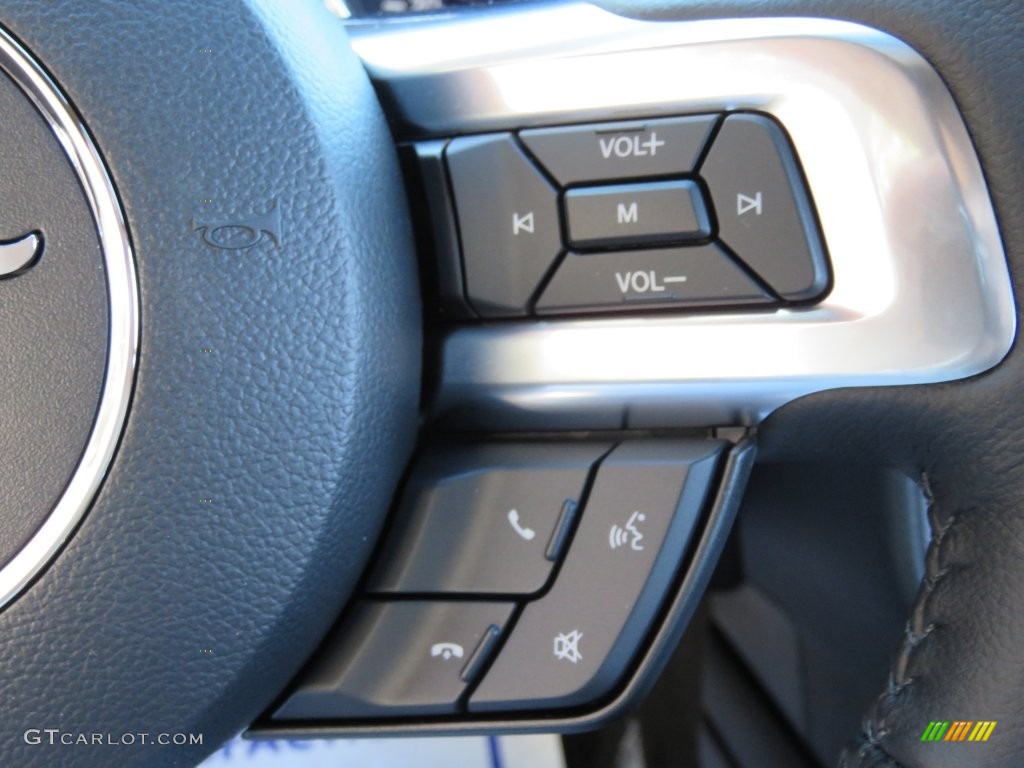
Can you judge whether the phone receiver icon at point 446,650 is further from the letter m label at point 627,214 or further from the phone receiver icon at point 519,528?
the letter m label at point 627,214

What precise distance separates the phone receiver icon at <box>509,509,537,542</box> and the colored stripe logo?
0.24 meters

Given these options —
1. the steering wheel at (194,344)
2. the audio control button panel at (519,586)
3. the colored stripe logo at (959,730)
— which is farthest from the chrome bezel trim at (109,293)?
the colored stripe logo at (959,730)

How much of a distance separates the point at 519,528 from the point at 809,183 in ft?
0.80

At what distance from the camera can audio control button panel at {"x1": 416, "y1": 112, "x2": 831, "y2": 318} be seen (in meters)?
0.51

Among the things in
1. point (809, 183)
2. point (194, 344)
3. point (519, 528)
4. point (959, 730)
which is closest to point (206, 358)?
Answer: point (194, 344)

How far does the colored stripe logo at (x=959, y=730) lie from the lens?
52 cm

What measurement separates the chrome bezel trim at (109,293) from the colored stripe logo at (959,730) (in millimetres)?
460

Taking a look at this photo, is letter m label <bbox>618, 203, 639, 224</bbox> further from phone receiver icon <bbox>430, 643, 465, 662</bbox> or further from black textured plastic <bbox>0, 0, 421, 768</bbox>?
phone receiver icon <bbox>430, 643, 465, 662</bbox>

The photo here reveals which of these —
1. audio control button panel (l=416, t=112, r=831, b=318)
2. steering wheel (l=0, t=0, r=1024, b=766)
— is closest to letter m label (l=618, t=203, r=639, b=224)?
audio control button panel (l=416, t=112, r=831, b=318)

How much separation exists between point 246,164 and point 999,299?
0.38 metres

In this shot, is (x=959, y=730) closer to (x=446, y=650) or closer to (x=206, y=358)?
(x=446, y=650)

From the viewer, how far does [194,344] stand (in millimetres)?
474

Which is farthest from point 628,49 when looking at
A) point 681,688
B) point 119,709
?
point 681,688

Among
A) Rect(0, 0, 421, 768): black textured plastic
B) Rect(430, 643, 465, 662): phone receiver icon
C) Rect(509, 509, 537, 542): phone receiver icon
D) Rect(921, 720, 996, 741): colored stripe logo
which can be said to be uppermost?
Rect(0, 0, 421, 768): black textured plastic
